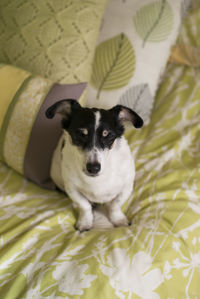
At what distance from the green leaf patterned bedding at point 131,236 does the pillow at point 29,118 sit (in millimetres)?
136

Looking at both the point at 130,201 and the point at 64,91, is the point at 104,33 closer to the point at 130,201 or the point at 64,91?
the point at 64,91

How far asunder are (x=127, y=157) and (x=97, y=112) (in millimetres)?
231

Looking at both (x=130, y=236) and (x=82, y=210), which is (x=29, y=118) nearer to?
(x=82, y=210)

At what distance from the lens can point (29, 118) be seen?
1086 mm

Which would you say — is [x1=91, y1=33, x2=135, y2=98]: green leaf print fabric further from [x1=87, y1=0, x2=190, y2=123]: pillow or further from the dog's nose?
the dog's nose

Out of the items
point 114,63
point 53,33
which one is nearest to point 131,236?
point 114,63

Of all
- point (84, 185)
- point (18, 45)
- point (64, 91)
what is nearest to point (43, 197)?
point (84, 185)

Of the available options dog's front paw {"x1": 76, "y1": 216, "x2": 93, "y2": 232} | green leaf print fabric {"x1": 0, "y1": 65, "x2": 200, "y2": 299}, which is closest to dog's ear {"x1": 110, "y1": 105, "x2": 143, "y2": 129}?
green leaf print fabric {"x1": 0, "y1": 65, "x2": 200, "y2": 299}

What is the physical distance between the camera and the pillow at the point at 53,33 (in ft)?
3.79

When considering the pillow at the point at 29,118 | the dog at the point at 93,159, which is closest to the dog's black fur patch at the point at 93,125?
the dog at the point at 93,159

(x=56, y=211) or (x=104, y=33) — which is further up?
(x=104, y=33)

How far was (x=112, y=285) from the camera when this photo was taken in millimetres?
747

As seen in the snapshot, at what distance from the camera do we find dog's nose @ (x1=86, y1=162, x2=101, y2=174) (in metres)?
0.85

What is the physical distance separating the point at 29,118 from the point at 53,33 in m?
0.40
